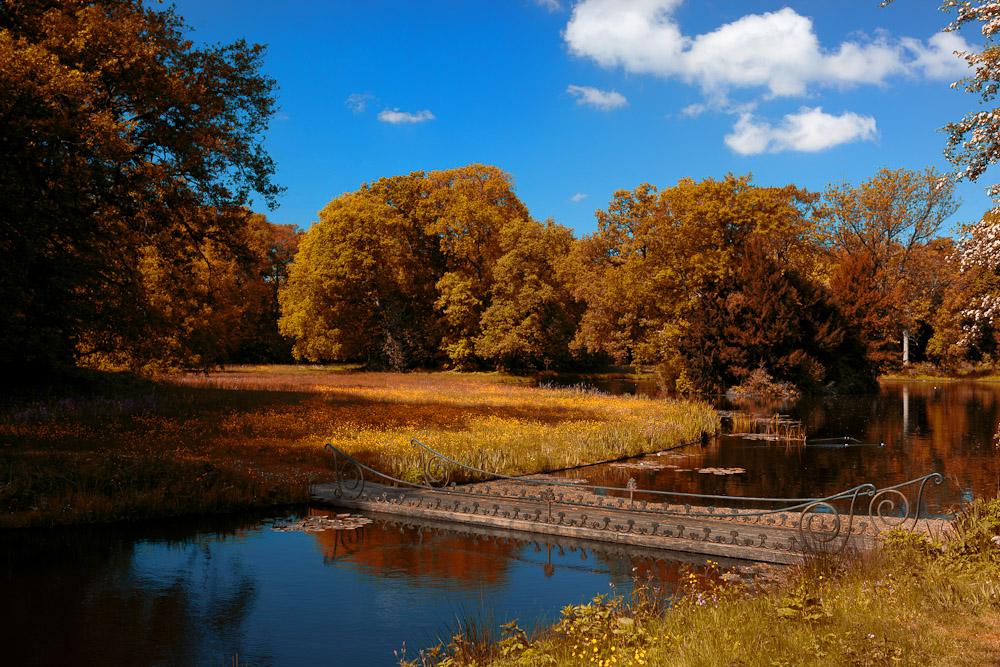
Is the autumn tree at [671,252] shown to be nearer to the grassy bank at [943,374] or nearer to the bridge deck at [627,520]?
the grassy bank at [943,374]

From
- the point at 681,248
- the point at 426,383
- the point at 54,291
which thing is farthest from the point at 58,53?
the point at 681,248

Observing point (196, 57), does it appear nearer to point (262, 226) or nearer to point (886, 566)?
point (886, 566)

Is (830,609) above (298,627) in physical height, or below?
above

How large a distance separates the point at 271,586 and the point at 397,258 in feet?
159

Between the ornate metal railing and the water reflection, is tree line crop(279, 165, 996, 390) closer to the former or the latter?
the ornate metal railing

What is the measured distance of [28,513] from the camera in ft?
40.2

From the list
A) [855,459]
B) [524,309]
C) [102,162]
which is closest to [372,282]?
[524,309]

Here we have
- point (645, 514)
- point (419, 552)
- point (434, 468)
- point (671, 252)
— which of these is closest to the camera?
point (419, 552)

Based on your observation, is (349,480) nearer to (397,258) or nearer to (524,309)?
(524,309)

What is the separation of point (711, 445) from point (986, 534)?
53.9ft

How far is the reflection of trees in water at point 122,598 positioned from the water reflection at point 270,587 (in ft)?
0.08

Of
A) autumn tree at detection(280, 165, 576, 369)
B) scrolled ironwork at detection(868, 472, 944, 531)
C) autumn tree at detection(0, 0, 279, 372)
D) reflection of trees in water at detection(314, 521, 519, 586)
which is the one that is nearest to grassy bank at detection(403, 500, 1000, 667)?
scrolled ironwork at detection(868, 472, 944, 531)

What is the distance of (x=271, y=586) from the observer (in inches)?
380

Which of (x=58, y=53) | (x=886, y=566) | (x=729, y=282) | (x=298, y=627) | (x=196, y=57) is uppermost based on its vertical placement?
(x=196, y=57)
